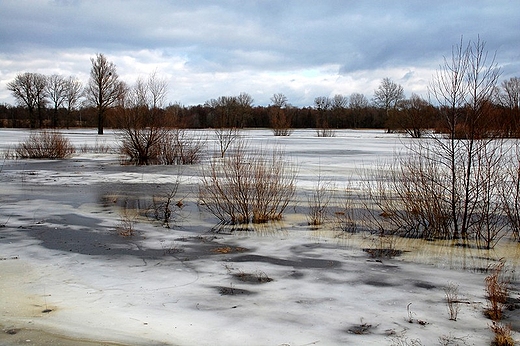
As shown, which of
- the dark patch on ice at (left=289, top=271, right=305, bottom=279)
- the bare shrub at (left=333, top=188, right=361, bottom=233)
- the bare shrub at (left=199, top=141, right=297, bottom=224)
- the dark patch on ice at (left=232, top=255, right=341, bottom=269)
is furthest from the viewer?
the bare shrub at (left=199, top=141, right=297, bottom=224)

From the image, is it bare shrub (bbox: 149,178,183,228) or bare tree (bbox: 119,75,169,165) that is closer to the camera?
bare shrub (bbox: 149,178,183,228)

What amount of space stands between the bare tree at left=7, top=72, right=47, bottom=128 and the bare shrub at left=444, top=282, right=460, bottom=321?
80.4 meters

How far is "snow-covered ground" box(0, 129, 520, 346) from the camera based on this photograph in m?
5.12

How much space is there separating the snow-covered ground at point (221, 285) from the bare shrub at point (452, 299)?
8cm

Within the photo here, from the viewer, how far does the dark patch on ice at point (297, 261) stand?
305 inches

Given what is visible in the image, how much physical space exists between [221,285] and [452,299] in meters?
3.11

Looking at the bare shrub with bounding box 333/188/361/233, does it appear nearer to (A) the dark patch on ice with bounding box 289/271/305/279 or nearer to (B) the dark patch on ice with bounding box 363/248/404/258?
(B) the dark patch on ice with bounding box 363/248/404/258

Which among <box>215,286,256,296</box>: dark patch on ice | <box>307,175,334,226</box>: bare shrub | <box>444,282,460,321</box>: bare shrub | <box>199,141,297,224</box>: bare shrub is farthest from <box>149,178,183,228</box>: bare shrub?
<box>444,282,460,321</box>: bare shrub

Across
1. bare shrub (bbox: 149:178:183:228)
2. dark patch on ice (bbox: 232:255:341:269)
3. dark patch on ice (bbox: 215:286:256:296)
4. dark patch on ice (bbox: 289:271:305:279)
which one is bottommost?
dark patch on ice (bbox: 215:286:256:296)

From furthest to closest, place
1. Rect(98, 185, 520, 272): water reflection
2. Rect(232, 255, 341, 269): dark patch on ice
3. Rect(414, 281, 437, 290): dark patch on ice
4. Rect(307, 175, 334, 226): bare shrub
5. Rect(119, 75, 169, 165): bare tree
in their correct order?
Rect(119, 75, 169, 165): bare tree < Rect(307, 175, 334, 226): bare shrub < Rect(98, 185, 520, 272): water reflection < Rect(232, 255, 341, 269): dark patch on ice < Rect(414, 281, 437, 290): dark patch on ice

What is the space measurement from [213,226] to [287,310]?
17.2ft

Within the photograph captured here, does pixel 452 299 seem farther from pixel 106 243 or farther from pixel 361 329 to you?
pixel 106 243

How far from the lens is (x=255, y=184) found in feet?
36.6

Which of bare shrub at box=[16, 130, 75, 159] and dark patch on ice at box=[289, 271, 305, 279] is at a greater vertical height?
→ bare shrub at box=[16, 130, 75, 159]
